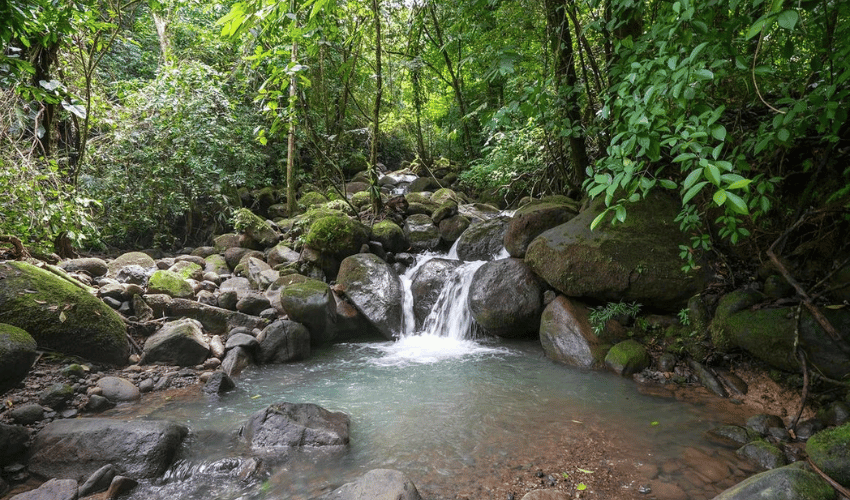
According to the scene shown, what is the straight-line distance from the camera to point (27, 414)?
4.00m

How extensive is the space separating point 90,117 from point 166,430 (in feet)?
18.6

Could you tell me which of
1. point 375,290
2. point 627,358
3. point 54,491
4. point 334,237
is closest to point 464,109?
point 334,237

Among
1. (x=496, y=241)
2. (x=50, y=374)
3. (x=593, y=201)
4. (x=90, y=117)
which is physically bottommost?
(x=50, y=374)

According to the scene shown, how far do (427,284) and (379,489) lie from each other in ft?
17.9

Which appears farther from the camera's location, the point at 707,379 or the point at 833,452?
the point at 707,379

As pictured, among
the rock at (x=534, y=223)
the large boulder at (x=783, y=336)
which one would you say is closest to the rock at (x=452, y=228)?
the rock at (x=534, y=223)

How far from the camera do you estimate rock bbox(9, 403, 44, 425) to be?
12.8 feet

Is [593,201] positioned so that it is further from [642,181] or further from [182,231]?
[182,231]

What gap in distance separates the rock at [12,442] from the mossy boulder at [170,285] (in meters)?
3.49

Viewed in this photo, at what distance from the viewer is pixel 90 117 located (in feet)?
22.1

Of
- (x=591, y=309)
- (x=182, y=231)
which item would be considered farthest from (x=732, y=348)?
(x=182, y=231)

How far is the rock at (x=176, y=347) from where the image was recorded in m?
5.70

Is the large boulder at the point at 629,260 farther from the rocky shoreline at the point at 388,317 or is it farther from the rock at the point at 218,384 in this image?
the rock at the point at 218,384

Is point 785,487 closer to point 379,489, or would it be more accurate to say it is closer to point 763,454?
point 763,454
